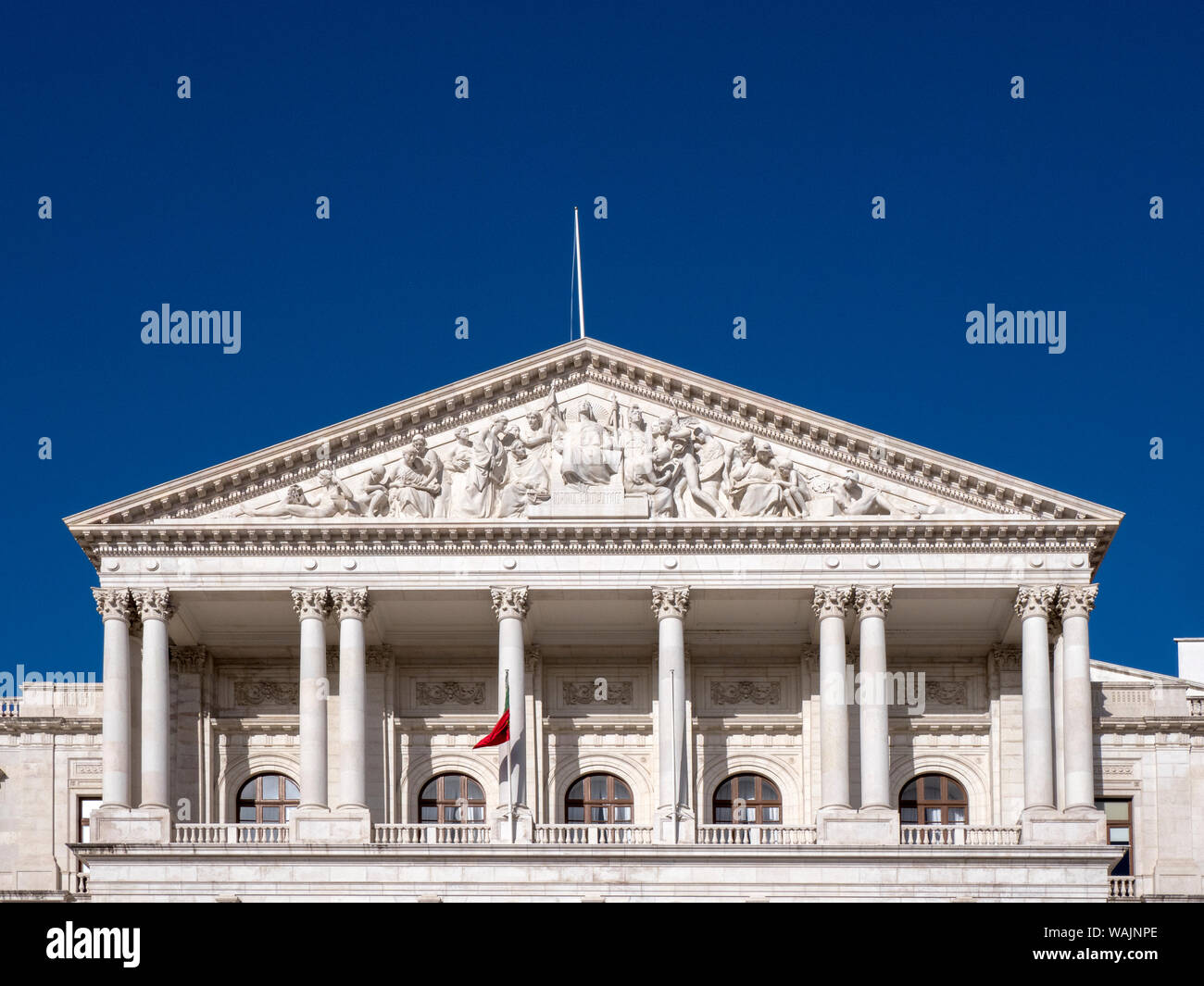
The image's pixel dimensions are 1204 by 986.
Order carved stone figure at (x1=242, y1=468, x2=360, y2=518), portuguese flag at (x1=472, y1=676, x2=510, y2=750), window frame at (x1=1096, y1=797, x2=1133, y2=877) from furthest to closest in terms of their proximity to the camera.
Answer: window frame at (x1=1096, y1=797, x2=1133, y2=877) → carved stone figure at (x1=242, y1=468, x2=360, y2=518) → portuguese flag at (x1=472, y1=676, x2=510, y2=750)

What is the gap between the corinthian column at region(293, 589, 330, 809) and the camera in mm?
54844

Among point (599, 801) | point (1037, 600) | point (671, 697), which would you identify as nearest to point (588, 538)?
point (671, 697)

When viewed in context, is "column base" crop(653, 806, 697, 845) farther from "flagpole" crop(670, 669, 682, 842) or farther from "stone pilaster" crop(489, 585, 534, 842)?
"stone pilaster" crop(489, 585, 534, 842)

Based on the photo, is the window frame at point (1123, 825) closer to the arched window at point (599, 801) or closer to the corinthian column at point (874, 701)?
the corinthian column at point (874, 701)

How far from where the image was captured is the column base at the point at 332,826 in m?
53.9

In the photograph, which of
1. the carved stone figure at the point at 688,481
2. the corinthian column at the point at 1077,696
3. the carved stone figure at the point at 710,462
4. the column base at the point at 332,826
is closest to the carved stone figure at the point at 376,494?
the carved stone figure at the point at 688,481

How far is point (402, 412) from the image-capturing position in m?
56.6

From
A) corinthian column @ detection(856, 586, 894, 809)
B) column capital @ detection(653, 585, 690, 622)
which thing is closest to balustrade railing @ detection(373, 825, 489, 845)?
column capital @ detection(653, 585, 690, 622)

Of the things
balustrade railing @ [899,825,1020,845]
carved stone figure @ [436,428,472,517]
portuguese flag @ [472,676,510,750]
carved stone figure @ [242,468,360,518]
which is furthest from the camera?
carved stone figure @ [436,428,472,517]

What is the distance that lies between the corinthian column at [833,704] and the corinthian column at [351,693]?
10.8 m

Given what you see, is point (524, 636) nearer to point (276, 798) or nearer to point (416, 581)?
point (416, 581)
